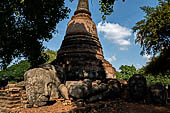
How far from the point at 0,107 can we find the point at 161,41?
12.4 metres

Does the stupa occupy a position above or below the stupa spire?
below

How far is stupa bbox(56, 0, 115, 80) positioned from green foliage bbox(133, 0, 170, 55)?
4.32 meters

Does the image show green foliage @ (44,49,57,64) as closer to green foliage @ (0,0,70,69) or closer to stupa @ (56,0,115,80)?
green foliage @ (0,0,70,69)

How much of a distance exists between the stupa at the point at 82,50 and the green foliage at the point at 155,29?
432 centimetres

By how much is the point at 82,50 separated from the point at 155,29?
19.6 ft

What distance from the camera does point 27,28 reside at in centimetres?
980

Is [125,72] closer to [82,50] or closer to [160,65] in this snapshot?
[160,65]

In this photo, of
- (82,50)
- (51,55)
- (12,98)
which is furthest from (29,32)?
(51,55)

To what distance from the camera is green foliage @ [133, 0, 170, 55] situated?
10477mm

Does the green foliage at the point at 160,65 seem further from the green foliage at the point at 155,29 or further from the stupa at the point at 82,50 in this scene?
the stupa at the point at 82,50

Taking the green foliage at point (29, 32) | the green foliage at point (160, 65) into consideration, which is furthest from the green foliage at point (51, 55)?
the green foliage at point (160, 65)

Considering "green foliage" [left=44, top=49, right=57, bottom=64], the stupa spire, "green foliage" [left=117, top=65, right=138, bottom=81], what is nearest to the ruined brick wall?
the stupa spire

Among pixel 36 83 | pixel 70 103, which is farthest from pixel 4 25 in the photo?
pixel 70 103

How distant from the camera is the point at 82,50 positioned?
9414mm
